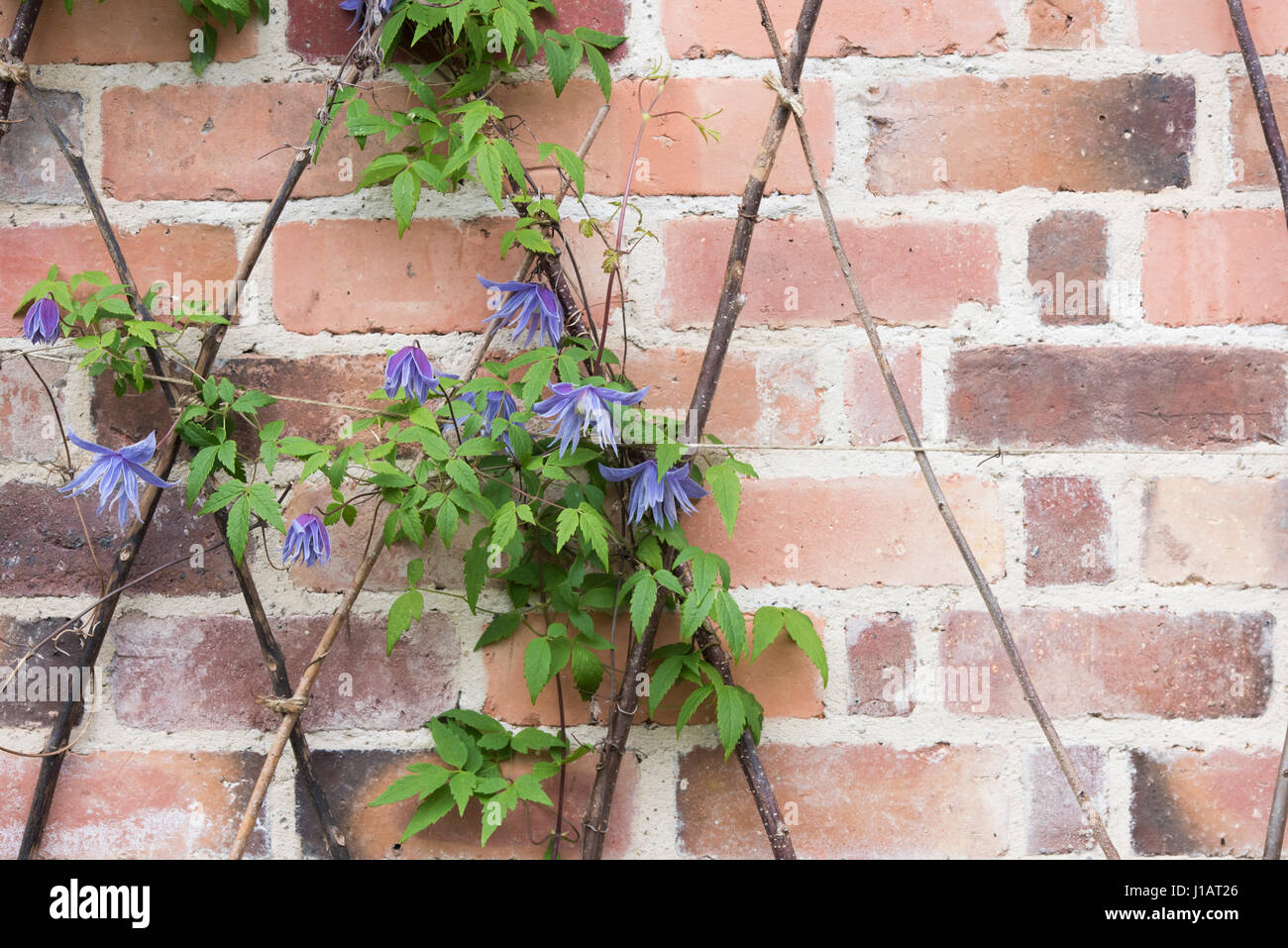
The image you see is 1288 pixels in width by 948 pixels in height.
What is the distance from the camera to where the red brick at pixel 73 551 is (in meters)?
0.99

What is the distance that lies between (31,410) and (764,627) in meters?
0.77

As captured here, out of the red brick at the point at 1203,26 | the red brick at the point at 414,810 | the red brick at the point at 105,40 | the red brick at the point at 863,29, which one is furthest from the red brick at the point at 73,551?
the red brick at the point at 1203,26

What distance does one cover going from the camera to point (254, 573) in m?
0.99

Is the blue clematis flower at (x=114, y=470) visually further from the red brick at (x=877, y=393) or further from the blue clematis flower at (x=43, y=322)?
the red brick at (x=877, y=393)

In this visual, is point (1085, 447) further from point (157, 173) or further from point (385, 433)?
point (157, 173)

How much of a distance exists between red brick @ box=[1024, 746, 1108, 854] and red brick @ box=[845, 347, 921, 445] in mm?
351

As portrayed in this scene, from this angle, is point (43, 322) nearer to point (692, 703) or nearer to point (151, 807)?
point (151, 807)

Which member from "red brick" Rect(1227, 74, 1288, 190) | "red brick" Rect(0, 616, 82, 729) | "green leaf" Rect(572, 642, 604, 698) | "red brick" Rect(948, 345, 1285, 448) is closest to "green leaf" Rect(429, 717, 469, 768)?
"green leaf" Rect(572, 642, 604, 698)

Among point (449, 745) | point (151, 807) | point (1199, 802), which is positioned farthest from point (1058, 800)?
point (151, 807)

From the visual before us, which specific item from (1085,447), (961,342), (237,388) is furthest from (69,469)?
(1085,447)

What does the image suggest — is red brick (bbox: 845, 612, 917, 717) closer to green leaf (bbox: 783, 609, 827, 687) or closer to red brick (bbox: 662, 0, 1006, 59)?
green leaf (bbox: 783, 609, 827, 687)

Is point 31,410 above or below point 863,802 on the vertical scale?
above

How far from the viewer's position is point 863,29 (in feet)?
Result: 3.16
